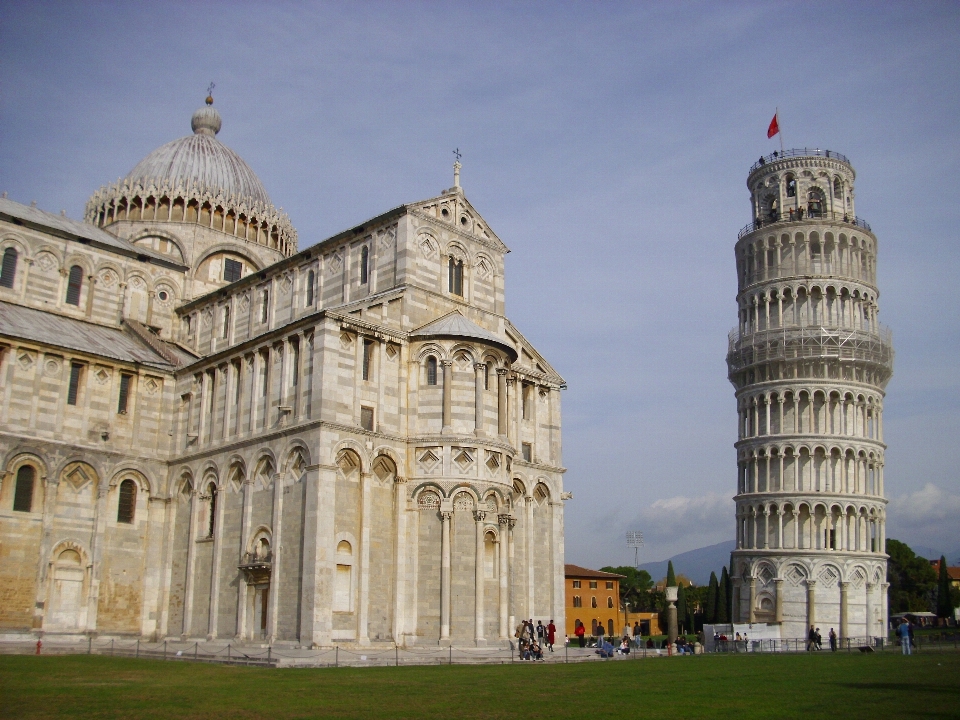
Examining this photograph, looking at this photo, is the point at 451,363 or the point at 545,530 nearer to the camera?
the point at 451,363

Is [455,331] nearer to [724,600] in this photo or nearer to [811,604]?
[811,604]

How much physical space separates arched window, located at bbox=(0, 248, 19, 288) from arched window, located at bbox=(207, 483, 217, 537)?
47.9ft

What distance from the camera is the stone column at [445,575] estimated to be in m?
33.8

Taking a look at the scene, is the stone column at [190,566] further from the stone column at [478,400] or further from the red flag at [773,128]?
the red flag at [773,128]

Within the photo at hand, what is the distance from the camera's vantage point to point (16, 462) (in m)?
37.3

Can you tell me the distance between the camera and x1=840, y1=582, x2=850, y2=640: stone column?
65250 millimetres

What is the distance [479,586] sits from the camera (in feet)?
113

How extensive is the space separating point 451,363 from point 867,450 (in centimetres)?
4472

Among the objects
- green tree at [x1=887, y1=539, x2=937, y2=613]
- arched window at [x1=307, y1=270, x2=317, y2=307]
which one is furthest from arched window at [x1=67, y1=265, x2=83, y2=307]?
green tree at [x1=887, y1=539, x2=937, y2=613]

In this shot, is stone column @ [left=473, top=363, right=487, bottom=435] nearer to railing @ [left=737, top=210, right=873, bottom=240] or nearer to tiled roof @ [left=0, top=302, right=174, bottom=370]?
tiled roof @ [left=0, top=302, right=174, bottom=370]

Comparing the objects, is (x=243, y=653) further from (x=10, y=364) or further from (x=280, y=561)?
(x=10, y=364)

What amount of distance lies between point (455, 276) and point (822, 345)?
38975mm

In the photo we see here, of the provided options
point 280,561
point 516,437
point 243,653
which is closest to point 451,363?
point 516,437

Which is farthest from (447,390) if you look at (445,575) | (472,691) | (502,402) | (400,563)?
(472,691)
